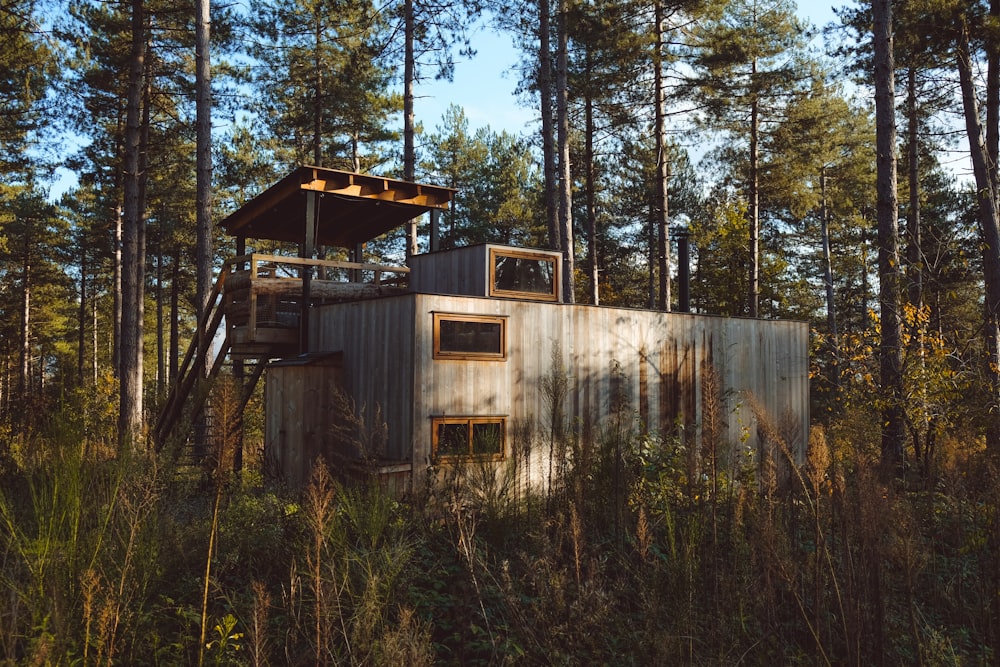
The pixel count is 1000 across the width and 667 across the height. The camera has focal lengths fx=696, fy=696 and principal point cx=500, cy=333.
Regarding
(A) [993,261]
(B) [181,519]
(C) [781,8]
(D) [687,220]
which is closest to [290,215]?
(B) [181,519]

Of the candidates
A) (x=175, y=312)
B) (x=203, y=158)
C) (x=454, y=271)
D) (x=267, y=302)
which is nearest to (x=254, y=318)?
(x=267, y=302)

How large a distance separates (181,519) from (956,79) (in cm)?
1603

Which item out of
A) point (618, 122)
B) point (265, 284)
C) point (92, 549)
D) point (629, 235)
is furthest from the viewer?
point (629, 235)

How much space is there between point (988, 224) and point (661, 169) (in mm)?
8990

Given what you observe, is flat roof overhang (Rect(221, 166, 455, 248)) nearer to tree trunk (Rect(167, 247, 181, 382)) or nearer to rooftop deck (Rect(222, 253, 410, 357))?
rooftop deck (Rect(222, 253, 410, 357))

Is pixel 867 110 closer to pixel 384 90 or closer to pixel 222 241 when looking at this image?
pixel 384 90

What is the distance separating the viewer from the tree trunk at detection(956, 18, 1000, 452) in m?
10.6

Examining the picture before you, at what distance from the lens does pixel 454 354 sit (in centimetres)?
955

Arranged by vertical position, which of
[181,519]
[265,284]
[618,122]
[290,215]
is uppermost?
[618,122]

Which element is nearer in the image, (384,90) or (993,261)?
(993,261)

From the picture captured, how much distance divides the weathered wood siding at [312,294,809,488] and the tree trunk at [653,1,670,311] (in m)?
6.04

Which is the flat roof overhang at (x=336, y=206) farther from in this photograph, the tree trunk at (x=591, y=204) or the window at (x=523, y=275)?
the tree trunk at (x=591, y=204)

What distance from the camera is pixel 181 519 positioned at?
7.11m

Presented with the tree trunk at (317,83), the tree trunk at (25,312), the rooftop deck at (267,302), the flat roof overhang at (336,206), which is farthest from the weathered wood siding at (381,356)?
the tree trunk at (25,312)
